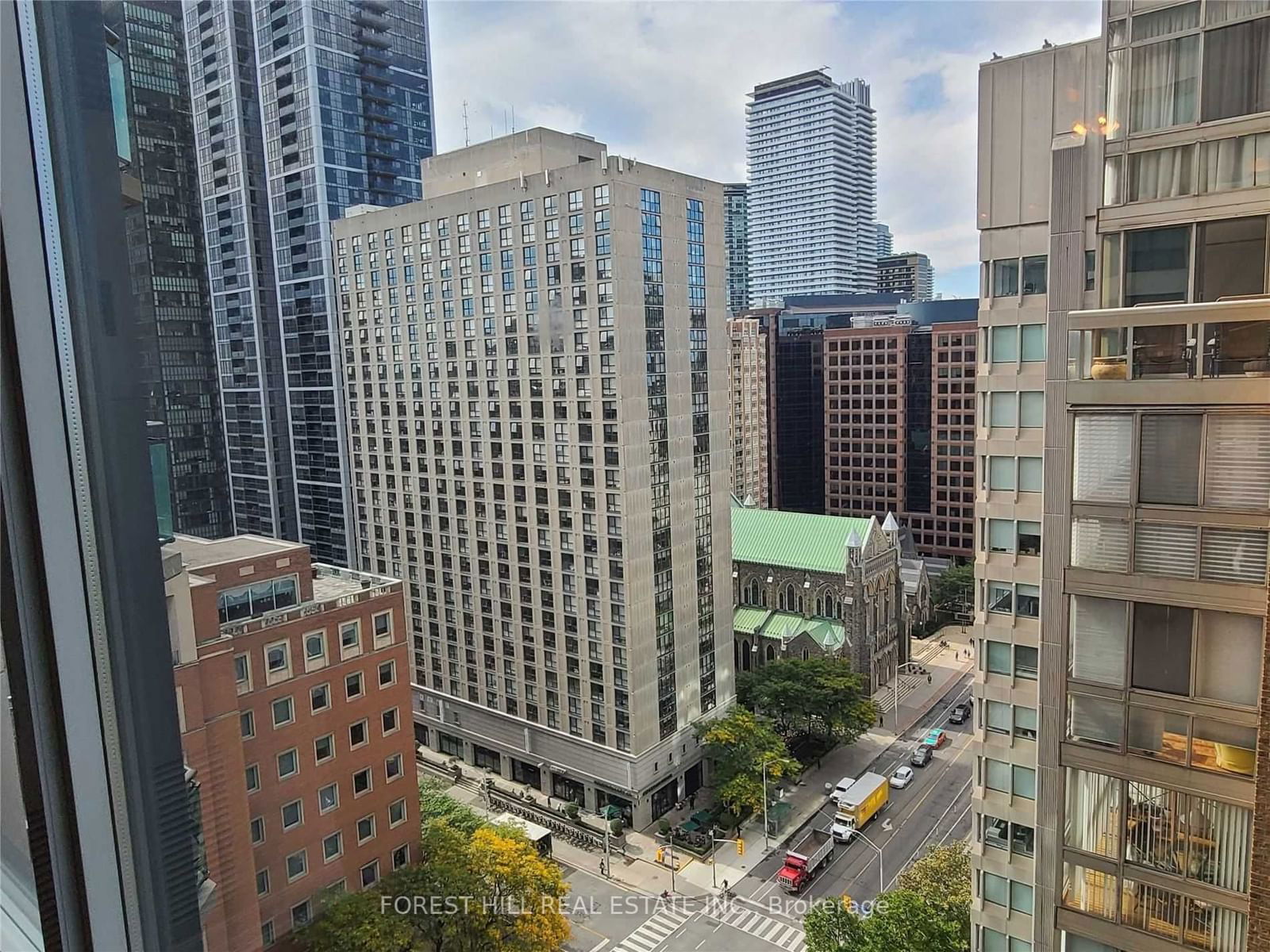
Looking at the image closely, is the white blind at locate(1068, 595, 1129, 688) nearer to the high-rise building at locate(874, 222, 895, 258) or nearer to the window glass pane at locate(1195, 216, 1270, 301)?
the window glass pane at locate(1195, 216, 1270, 301)

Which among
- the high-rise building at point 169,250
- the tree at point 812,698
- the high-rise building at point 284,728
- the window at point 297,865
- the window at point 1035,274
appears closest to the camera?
the high-rise building at point 169,250

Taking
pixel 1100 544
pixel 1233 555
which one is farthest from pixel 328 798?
pixel 1233 555

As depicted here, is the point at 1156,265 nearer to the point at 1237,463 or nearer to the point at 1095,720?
the point at 1237,463

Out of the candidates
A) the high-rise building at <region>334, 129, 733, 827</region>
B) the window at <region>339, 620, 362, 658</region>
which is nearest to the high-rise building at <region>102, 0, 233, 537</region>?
the window at <region>339, 620, 362, 658</region>

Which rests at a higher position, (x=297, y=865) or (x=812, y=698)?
(x=297, y=865)

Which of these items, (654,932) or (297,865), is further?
(654,932)

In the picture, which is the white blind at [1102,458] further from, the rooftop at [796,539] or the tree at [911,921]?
the rooftop at [796,539]

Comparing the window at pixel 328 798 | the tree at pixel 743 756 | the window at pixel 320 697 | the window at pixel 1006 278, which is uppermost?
the window at pixel 1006 278

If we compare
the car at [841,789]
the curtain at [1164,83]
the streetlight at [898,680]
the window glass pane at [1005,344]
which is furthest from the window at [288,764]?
the streetlight at [898,680]
